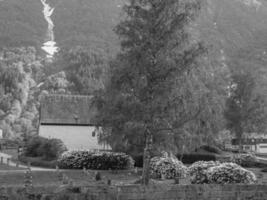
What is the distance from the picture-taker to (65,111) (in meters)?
53.6

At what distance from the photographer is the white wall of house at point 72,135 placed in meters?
51.2

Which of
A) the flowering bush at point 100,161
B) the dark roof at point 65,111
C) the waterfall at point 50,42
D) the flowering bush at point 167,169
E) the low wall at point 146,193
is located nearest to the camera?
the low wall at point 146,193

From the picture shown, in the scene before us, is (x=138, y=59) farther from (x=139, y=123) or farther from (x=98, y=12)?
(x=98, y=12)

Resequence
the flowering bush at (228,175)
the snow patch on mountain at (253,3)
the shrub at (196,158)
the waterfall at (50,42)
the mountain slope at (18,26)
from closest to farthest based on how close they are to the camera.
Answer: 1. the flowering bush at (228,175)
2. the shrub at (196,158)
3. the waterfall at (50,42)
4. the mountain slope at (18,26)
5. the snow patch on mountain at (253,3)

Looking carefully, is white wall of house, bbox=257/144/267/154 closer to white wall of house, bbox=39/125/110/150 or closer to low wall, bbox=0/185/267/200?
white wall of house, bbox=39/125/110/150

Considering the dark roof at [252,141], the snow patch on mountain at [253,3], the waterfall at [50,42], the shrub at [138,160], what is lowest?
the shrub at [138,160]

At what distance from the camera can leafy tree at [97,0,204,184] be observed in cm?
2234

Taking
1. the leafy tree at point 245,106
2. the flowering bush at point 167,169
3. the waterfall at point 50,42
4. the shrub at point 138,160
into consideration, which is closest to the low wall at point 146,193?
the flowering bush at point 167,169

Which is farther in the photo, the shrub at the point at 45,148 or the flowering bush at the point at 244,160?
the shrub at the point at 45,148

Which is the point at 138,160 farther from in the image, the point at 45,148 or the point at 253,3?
the point at 253,3

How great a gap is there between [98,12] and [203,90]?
159 m

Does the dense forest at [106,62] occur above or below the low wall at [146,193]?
above

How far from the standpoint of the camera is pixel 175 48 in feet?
74.7

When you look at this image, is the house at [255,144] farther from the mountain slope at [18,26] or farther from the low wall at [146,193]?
the mountain slope at [18,26]
